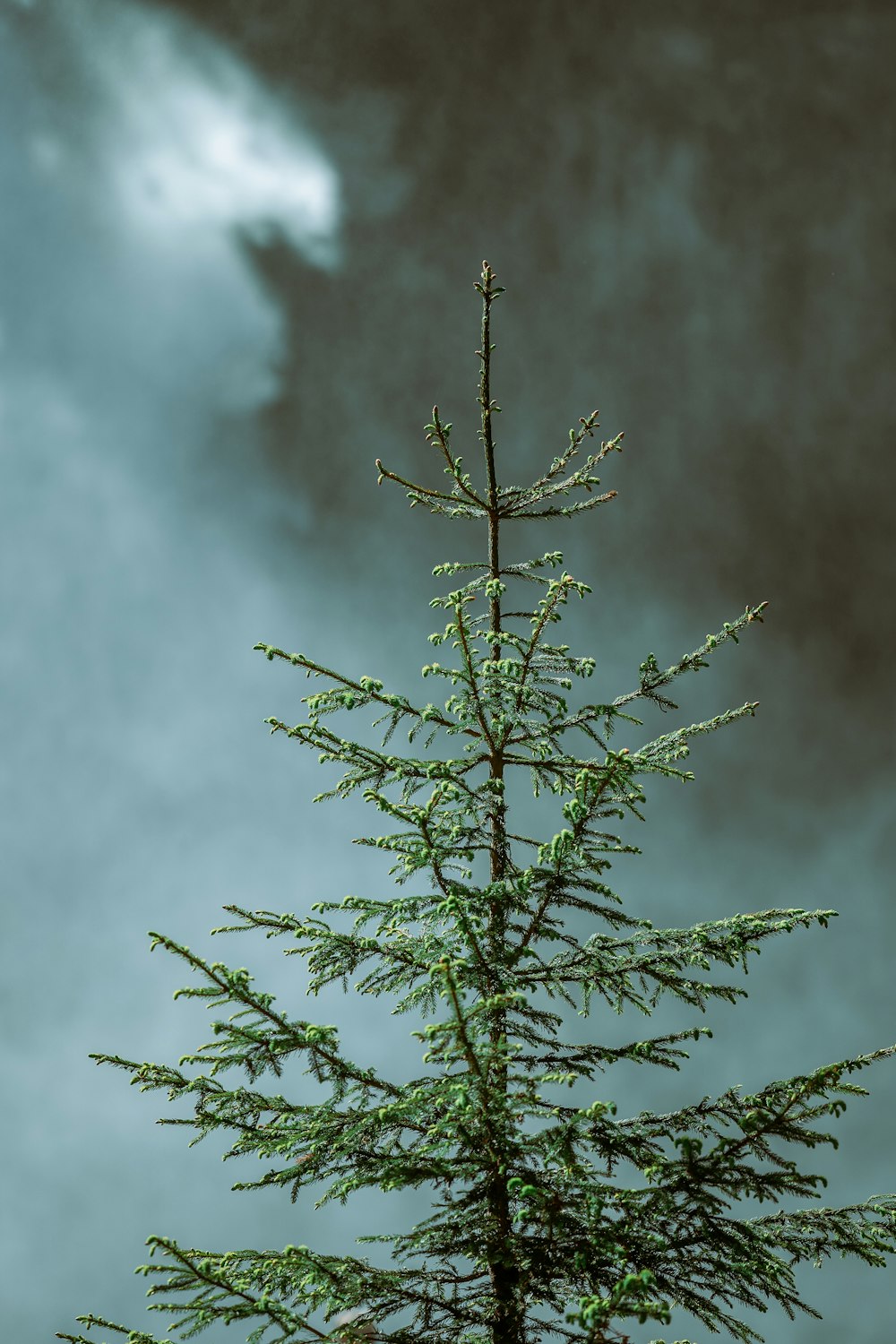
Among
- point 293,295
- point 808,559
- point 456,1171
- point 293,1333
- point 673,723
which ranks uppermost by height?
point 293,295

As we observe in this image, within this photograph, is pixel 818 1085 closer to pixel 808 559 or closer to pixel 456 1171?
pixel 456 1171

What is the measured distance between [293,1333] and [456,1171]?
35.0 inches

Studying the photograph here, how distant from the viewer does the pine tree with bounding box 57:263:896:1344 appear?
13.1 ft

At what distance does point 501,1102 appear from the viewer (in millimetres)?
3973

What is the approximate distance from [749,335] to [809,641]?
671 cm

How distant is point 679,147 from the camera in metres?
21.8

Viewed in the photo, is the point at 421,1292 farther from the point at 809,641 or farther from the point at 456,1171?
the point at 809,641

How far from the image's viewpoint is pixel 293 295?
914 inches

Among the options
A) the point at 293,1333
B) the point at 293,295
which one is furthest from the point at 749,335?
the point at 293,1333

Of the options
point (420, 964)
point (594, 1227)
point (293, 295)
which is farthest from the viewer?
point (293, 295)

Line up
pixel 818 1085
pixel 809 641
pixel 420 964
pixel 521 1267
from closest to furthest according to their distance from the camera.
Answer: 1. pixel 818 1085
2. pixel 521 1267
3. pixel 420 964
4. pixel 809 641

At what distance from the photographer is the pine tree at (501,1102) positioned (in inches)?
158

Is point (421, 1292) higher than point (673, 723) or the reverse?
the reverse

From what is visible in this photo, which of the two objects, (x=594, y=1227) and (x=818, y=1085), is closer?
(x=818, y=1085)
